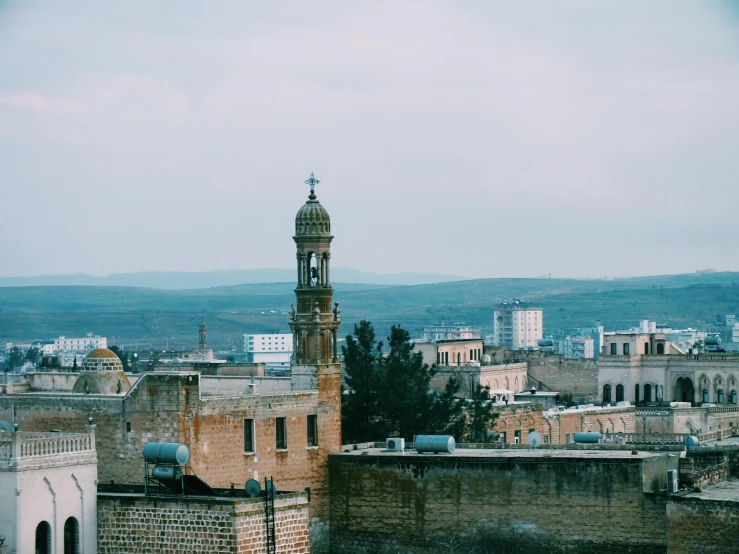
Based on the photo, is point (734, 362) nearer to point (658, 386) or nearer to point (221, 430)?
point (658, 386)

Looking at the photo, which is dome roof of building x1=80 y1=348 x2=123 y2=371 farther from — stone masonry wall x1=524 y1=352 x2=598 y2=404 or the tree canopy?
stone masonry wall x1=524 y1=352 x2=598 y2=404

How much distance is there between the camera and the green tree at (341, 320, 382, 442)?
62.4m

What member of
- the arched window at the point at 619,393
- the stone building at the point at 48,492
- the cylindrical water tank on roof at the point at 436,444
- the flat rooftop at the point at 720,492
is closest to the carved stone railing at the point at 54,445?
the stone building at the point at 48,492

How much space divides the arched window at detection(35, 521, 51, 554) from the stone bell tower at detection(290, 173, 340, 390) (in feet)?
43.7

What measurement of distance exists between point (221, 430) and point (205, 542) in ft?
25.9

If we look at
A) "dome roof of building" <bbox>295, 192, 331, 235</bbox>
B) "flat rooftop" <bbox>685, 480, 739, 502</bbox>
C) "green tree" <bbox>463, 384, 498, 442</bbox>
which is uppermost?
"dome roof of building" <bbox>295, 192, 331, 235</bbox>

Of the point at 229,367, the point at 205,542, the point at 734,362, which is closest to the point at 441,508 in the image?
the point at 205,542

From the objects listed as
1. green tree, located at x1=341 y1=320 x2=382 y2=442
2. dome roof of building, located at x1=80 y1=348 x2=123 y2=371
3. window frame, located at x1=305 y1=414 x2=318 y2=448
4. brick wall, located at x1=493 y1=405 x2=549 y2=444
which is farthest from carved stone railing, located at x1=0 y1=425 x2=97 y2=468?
brick wall, located at x1=493 y1=405 x2=549 y2=444

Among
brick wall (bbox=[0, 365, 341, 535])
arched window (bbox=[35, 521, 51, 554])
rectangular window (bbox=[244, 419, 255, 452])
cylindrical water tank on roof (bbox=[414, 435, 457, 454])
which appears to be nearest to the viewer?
arched window (bbox=[35, 521, 51, 554])

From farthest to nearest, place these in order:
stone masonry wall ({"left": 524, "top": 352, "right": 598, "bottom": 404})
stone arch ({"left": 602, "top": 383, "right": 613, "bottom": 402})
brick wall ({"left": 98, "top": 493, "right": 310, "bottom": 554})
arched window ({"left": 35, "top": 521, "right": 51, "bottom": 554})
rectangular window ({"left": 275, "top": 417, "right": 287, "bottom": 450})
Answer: stone masonry wall ({"left": 524, "top": 352, "right": 598, "bottom": 404}), stone arch ({"left": 602, "top": 383, "right": 613, "bottom": 402}), rectangular window ({"left": 275, "top": 417, "right": 287, "bottom": 450}), arched window ({"left": 35, "top": 521, "right": 51, "bottom": 554}), brick wall ({"left": 98, "top": 493, "right": 310, "bottom": 554})

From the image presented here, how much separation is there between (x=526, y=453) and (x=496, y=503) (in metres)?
2.17

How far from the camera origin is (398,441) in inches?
2130

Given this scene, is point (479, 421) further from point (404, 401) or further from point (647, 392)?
point (647, 392)

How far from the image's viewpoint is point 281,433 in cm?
5278
